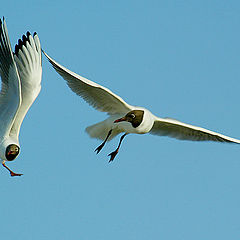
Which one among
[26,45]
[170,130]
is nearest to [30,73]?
[26,45]

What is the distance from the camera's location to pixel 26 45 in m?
13.1

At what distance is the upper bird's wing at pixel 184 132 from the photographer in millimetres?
13922

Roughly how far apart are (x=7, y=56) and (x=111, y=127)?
2.19 meters

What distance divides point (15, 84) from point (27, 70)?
80 cm

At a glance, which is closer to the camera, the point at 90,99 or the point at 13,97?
the point at 13,97

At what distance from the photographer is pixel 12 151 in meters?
12.8

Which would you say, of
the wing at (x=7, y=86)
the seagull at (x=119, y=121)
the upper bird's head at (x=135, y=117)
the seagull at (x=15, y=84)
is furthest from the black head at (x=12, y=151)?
the upper bird's head at (x=135, y=117)

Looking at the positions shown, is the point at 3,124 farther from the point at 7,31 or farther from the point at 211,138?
the point at 211,138

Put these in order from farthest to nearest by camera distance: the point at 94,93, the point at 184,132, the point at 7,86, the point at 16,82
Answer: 1. the point at 184,132
2. the point at 94,93
3. the point at 7,86
4. the point at 16,82

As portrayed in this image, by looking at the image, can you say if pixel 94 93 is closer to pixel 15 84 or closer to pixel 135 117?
pixel 135 117

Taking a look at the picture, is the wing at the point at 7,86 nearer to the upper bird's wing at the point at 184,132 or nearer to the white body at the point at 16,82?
the white body at the point at 16,82

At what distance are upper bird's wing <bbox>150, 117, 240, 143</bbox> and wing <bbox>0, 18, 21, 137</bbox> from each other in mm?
2601

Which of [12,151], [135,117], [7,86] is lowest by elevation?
[12,151]

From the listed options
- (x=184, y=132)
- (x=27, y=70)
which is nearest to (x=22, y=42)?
(x=27, y=70)
